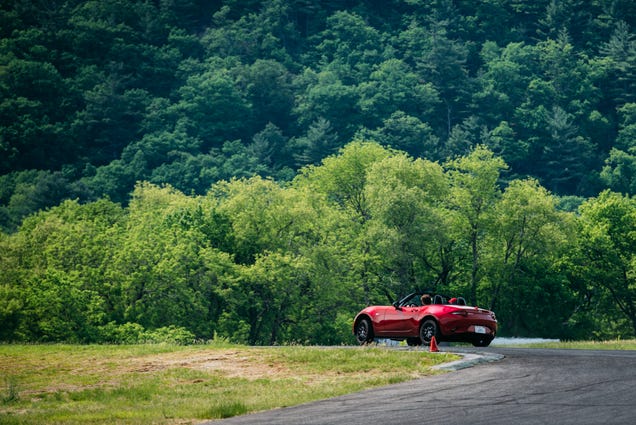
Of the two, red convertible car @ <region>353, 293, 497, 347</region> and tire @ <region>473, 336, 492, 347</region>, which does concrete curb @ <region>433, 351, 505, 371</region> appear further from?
tire @ <region>473, 336, 492, 347</region>

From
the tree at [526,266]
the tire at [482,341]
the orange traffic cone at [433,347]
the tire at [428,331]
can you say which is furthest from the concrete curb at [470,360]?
the tree at [526,266]

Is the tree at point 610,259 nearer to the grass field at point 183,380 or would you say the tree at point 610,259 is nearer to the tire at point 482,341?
the tire at point 482,341

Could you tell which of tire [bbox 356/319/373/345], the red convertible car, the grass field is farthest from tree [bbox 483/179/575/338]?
the grass field

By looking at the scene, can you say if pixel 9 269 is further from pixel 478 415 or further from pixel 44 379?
pixel 478 415

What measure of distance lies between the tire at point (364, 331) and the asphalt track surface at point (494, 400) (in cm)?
744

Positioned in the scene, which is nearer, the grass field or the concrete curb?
the grass field

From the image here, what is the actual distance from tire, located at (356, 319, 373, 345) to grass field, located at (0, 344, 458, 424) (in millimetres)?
3394

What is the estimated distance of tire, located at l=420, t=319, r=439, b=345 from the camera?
27.8m

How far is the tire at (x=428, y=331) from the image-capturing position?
27750mm

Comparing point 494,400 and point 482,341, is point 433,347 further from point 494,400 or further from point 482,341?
point 494,400

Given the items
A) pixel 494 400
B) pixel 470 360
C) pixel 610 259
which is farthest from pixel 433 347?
pixel 610 259

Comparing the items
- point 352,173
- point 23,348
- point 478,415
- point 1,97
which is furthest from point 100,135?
point 478,415

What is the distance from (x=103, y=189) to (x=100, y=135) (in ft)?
115

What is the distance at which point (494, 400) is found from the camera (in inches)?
705
